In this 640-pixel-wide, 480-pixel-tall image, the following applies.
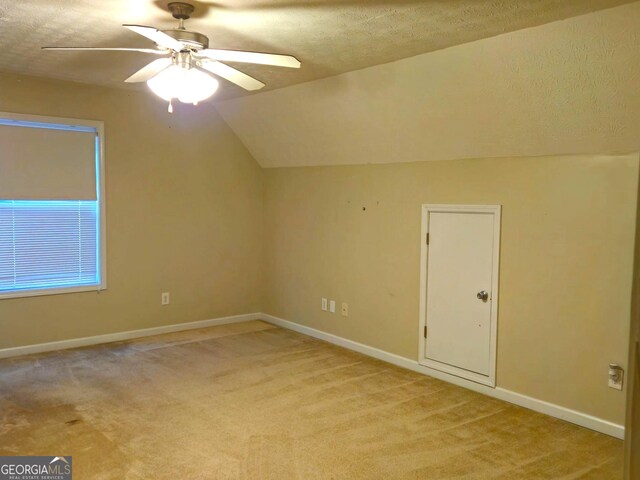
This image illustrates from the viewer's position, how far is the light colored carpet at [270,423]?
2.90 m

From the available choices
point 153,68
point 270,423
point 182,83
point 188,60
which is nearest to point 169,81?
point 182,83

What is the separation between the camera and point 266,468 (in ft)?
9.41

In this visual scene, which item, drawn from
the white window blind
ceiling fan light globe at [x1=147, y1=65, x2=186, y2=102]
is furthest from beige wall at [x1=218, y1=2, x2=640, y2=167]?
the white window blind

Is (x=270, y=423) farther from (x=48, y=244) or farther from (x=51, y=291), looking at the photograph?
(x=48, y=244)

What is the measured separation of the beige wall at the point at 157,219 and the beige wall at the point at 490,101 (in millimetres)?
995

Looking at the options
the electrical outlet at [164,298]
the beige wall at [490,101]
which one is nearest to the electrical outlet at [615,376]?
the beige wall at [490,101]

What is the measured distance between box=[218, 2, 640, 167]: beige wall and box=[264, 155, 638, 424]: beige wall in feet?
0.52

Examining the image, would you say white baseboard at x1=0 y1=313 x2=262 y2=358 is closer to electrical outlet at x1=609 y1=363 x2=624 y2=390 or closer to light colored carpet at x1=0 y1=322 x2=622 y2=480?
light colored carpet at x1=0 y1=322 x2=622 y2=480

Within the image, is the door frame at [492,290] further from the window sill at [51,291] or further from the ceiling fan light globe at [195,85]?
the window sill at [51,291]

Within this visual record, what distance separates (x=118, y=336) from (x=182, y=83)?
330 centimetres

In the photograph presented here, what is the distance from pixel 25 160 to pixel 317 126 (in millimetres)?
2513

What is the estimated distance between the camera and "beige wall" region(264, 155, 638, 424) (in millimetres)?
3287

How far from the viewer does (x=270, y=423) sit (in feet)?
11.2

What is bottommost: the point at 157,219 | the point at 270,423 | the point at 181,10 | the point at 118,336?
the point at 270,423
